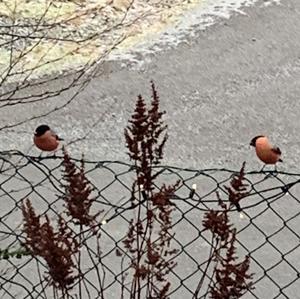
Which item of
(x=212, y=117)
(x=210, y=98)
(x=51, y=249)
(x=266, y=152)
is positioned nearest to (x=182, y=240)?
(x=266, y=152)

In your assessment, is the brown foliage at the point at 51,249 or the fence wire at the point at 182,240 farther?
the fence wire at the point at 182,240

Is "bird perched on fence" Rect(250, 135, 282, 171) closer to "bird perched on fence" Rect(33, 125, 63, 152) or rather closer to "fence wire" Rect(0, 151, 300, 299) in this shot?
"fence wire" Rect(0, 151, 300, 299)

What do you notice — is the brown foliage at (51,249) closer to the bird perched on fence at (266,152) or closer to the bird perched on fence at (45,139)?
the bird perched on fence at (45,139)

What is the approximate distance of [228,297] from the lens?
208 centimetres

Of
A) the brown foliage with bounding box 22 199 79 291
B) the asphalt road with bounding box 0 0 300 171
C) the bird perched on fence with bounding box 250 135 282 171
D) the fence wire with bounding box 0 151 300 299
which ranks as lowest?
the asphalt road with bounding box 0 0 300 171

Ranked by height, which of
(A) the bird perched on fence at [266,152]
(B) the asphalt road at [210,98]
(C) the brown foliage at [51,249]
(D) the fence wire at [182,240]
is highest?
(C) the brown foliage at [51,249]

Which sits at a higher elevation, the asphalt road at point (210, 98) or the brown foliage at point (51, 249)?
the brown foliage at point (51, 249)

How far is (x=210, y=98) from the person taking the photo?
20.1 ft

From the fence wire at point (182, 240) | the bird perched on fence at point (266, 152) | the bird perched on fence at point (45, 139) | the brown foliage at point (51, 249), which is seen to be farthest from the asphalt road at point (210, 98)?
the brown foliage at point (51, 249)

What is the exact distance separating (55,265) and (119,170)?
120 inches

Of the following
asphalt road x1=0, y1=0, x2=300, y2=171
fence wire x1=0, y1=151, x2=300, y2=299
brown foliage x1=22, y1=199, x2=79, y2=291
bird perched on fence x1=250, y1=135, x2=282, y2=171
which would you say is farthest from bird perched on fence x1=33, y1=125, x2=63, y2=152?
asphalt road x1=0, y1=0, x2=300, y2=171

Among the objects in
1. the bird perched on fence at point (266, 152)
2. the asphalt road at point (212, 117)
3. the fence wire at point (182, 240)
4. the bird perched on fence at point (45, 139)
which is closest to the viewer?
the bird perched on fence at point (45, 139)

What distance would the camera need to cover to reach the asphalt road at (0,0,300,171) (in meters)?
5.50

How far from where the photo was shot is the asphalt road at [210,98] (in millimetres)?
5504
